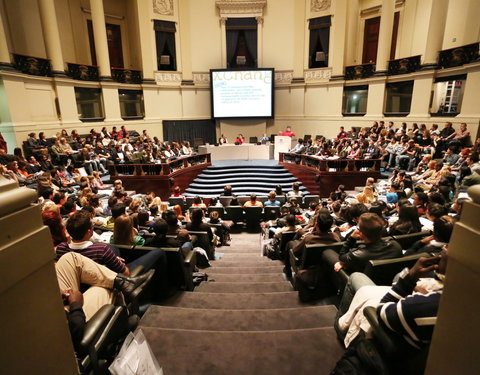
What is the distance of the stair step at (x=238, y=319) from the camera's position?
212cm

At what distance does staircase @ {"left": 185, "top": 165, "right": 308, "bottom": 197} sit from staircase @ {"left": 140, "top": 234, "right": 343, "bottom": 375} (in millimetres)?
6833

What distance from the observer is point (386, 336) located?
1440mm

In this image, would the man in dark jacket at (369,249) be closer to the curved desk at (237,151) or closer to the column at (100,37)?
the curved desk at (237,151)

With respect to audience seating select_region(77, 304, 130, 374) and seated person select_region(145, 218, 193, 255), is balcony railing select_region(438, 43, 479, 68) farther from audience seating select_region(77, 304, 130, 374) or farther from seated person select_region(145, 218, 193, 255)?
audience seating select_region(77, 304, 130, 374)

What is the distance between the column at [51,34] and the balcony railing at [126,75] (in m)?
2.41

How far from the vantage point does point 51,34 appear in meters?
10.0

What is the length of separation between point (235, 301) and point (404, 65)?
38.9 ft

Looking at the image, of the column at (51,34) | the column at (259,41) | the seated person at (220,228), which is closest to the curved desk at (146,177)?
the seated person at (220,228)

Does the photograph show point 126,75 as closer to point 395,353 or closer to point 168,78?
point 168,78

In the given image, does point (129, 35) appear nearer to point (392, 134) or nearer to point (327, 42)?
point (327, 42)

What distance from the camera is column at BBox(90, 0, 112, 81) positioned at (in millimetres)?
11312

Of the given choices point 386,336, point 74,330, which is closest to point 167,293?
point 74,330

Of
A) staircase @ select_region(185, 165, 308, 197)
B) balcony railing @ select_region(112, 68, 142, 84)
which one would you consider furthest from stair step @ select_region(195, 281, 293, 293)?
balcony railing @ select_region(112, 68, 142, 84)

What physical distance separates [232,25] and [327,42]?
462 centimetres
